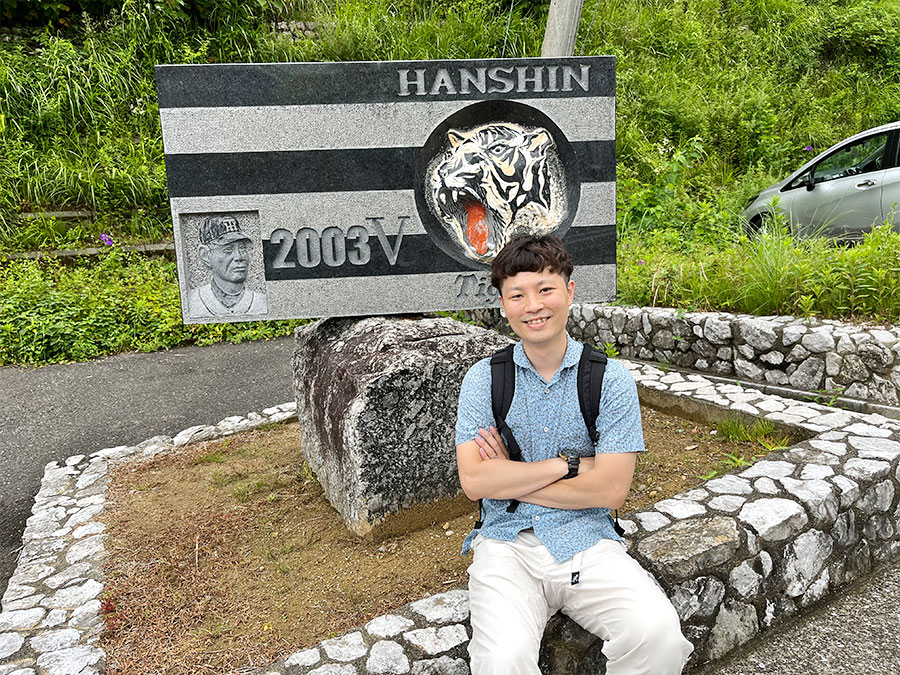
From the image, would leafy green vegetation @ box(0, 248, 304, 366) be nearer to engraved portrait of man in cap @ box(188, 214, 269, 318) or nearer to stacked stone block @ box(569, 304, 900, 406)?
stacked stone block @ box(569, 304, 900, 406)

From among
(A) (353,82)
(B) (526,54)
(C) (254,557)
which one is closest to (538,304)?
(A) (353,82)

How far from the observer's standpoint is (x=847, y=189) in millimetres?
6281

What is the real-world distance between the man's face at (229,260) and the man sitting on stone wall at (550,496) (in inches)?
53.8

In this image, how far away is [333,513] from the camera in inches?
115

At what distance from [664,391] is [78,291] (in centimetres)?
581

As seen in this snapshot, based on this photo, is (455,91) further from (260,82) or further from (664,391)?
(664,391)

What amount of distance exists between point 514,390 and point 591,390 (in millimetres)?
210

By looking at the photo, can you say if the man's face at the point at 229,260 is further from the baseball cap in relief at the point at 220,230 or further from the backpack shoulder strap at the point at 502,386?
the backpack shoulder strap at the point at 502,386

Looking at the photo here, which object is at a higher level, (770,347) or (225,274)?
(225,274)

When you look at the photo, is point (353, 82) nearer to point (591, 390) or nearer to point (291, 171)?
point (291, 171)

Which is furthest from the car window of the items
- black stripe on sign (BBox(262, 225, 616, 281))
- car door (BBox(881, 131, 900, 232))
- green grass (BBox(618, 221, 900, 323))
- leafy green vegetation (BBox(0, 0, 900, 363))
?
black stripe on sign (BBox(262, 225, 616, 281))

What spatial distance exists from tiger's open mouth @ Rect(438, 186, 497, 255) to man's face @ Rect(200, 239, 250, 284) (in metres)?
0.86

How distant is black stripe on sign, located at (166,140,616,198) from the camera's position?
268 centimetres

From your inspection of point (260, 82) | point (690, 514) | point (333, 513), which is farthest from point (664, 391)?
point (260, 82)
